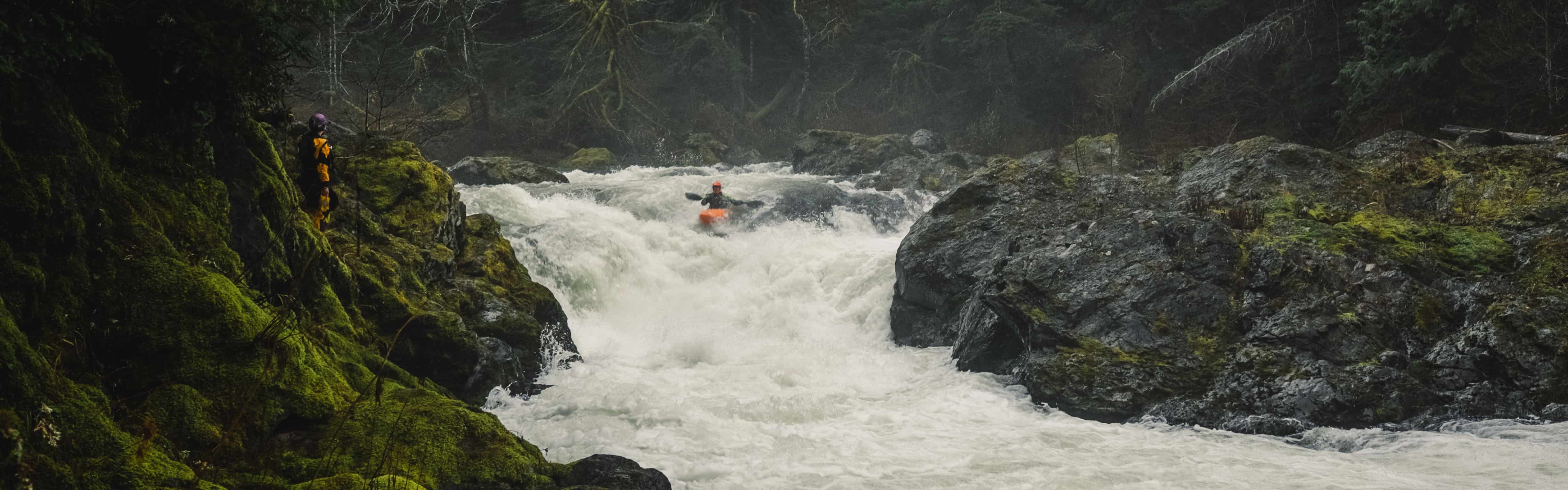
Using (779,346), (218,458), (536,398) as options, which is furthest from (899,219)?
(218,458)

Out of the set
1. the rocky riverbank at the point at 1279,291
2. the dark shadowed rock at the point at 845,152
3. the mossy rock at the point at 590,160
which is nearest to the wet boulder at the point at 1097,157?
the rocky riverbank at the point at 1279,291

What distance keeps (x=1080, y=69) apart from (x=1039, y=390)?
19374 millimetres

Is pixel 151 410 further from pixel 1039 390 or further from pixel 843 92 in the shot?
pixel 843 92

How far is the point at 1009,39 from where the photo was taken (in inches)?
1038

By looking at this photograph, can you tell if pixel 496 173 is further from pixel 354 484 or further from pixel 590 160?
pixel 354 484

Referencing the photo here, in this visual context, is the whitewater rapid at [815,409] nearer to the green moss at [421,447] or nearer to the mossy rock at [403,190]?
the green moss at [421,447]

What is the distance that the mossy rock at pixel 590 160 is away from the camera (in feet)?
83.8

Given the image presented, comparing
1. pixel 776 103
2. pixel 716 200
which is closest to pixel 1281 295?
pixel 716 200

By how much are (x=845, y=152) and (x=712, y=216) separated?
29.1 ft

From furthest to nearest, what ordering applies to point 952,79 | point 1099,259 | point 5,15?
1. point 952,79
2. point 1099,259
3. point 5,15

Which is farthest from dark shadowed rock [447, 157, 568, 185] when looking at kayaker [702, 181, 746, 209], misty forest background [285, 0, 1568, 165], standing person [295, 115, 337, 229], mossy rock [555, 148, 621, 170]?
standing person [295, 115, 337, 229]

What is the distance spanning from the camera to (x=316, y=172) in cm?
711

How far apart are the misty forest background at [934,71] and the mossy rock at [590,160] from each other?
1011mm

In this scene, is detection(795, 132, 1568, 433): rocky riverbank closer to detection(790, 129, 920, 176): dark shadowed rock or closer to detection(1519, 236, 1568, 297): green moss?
detection(1519, 236, 1568, 297): green moss
